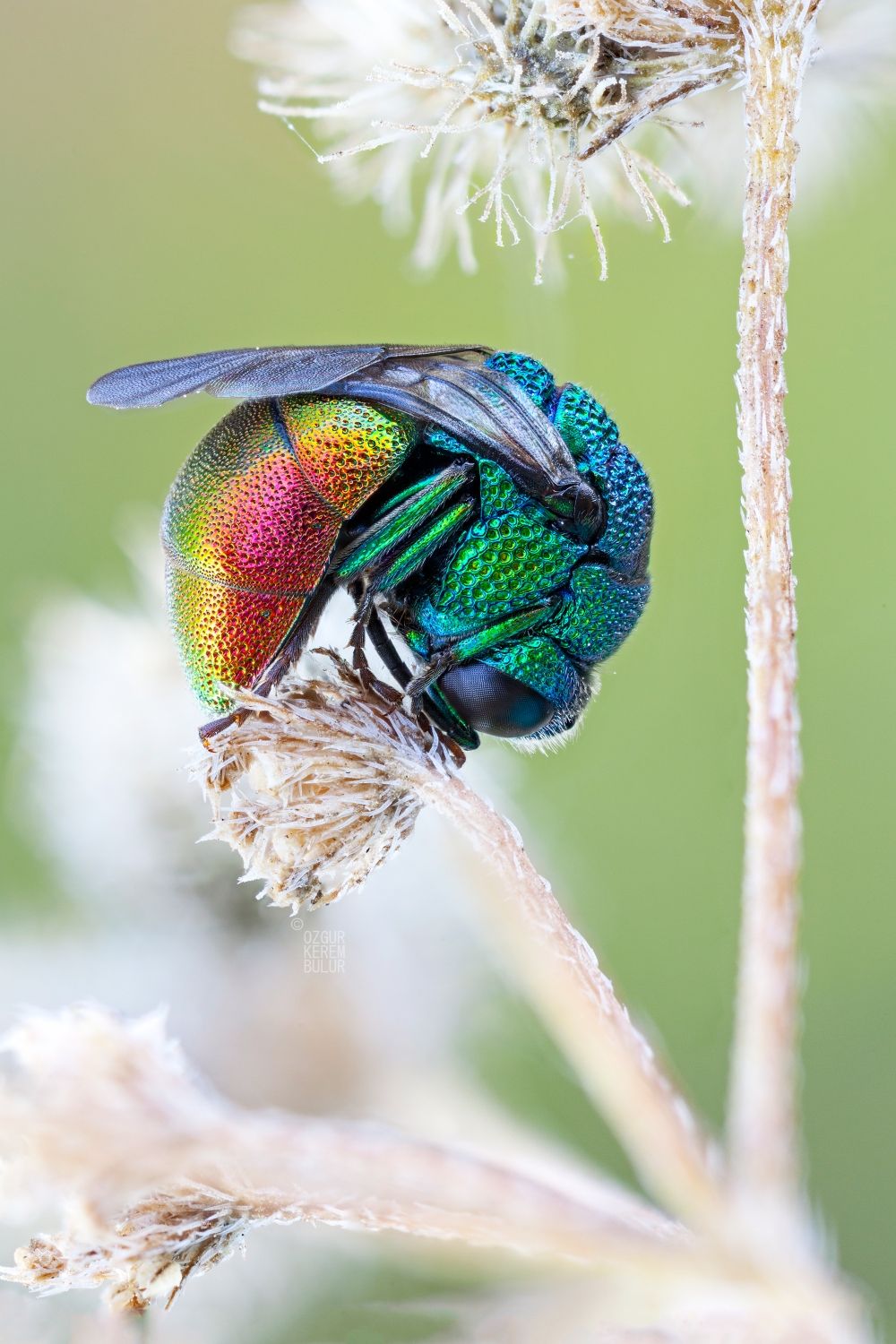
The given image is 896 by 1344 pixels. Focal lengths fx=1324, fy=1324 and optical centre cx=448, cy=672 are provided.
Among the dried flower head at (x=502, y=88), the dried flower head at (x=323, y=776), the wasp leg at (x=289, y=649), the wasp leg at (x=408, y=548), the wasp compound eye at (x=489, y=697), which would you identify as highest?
the dried flower head at (x=502, y=88)

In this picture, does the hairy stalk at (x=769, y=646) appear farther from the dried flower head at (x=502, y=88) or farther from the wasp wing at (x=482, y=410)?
the wasp wing at (x=482, y=410)

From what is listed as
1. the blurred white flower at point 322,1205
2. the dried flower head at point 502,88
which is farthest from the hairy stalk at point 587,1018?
the dried flower head at point 502,88

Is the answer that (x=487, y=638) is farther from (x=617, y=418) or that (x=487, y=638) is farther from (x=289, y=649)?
(x=617, y=418)

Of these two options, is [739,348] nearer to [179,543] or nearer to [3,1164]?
[179,543]

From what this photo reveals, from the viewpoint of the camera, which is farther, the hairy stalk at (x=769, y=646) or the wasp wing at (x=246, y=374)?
the wasp wing at (x=246, y=374)

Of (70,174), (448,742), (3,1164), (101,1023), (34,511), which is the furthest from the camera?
(70,174)

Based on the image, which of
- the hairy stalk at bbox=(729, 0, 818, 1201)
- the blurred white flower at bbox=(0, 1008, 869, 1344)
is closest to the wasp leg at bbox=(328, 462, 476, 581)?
the hairy stalk at bbox=(729, 0, 818, 1201)

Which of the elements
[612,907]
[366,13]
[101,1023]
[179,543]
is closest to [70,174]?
[366,13]

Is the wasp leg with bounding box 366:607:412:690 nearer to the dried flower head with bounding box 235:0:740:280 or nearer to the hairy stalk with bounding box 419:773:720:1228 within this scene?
the hairy stalk with bounding box 419:773:720:1228
